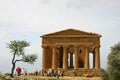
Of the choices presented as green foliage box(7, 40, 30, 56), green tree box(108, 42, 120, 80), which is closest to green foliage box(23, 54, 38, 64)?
green foliage box(7, 40, 30, 56)

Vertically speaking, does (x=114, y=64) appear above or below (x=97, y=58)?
below

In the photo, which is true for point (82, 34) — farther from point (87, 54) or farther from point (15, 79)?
point (15, 79)

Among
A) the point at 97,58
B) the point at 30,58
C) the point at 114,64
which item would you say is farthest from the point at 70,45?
the point at 114,64

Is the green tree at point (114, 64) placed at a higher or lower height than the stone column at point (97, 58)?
lower

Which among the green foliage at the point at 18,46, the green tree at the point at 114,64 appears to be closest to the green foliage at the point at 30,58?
the green foliage at the point at 18,46

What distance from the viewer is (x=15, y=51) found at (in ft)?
226

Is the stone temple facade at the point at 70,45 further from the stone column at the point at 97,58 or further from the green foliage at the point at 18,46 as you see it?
the green foliage at the point at 18,46

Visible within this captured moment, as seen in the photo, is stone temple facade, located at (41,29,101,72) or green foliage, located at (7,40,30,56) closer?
green foliage, located at (7,40,30,56)

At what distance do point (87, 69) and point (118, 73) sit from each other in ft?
103

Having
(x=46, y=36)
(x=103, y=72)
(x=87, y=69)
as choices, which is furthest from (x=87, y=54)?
(x=103, y=72)

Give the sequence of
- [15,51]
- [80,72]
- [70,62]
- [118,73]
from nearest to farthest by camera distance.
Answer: [118,73] < [15,51] < [80,72] < [70,62]

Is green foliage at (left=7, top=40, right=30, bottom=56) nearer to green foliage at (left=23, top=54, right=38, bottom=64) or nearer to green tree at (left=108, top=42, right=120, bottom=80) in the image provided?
green foliage at (left=23, top=54, right=38, bottom=64)

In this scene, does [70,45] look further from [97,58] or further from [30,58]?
[30,58]

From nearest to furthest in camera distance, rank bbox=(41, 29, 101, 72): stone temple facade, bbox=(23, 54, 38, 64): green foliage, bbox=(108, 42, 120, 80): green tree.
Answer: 1. bbox=(108, 42, 120, 80): green tree
2. bbox=(23, 54, 38, 64): green foliage
3. bbox=(41, 29, 101, 72): stone temple facade
